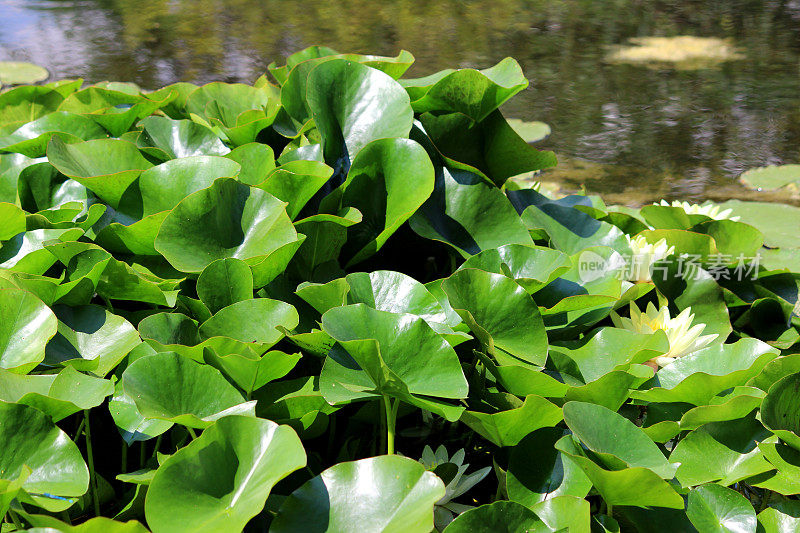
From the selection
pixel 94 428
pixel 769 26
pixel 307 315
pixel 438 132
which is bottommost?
pixel 769 26

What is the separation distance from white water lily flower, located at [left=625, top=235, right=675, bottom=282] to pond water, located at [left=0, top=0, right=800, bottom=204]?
2.33m

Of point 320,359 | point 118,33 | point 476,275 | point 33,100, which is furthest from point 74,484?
point 118,33

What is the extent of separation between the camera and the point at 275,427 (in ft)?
2.02

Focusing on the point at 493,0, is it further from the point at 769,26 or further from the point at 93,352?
the point at 93,352

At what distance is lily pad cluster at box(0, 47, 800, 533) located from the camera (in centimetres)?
65

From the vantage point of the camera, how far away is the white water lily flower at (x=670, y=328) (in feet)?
3.13

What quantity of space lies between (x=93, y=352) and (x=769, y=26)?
20.3 ft

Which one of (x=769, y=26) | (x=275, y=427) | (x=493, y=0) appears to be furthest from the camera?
(x=493, y=0)

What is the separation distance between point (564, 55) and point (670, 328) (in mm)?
4546

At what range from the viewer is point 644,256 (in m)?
1.00

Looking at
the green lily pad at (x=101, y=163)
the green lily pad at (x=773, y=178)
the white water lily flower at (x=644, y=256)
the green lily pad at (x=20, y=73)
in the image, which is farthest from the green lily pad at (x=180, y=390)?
the green lily pad at (x=20, y=73)

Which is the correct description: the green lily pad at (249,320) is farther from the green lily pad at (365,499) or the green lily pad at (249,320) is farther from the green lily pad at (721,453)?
the green lily pad at (721,453)

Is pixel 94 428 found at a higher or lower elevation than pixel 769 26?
higher

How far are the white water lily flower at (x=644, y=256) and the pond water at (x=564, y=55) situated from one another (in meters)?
2.33
